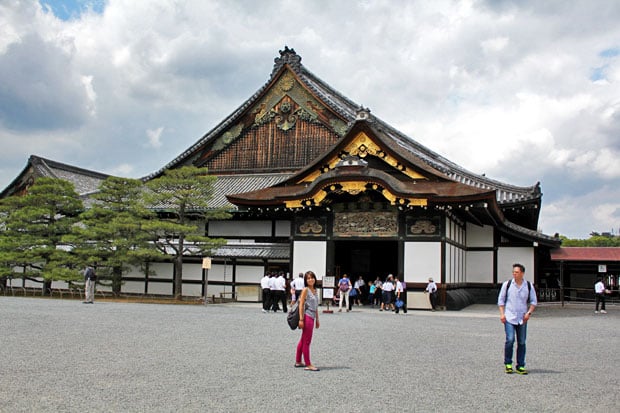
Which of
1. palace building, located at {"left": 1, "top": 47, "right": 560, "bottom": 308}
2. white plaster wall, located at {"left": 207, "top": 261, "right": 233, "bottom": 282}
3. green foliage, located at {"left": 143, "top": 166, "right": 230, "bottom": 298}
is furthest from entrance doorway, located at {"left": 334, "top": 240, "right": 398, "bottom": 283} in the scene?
green foliage, located at {"left": 143, "top": 166, "right": 230, "bottom": 298}

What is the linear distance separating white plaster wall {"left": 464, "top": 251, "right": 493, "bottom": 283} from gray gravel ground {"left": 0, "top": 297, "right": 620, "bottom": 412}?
1267cm

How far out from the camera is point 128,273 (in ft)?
96.0

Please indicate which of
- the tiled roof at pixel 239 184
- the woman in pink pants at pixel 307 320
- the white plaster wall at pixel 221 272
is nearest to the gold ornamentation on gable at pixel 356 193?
the white plaster wall at pixel 221 272

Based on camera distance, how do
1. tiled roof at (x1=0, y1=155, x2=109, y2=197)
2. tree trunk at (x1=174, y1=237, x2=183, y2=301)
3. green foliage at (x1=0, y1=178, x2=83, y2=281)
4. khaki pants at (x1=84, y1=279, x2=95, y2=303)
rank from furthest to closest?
1. tiled roof at (x1=0, y1=155, x2=109, y2=197)
2. green foliage at (x1=0, y1=178, x2=83, y2=281)
3. tree trunk at (x1=174, y1=237, x2=183, y2=301)
4. khaki pants at (x1=84, y1=279, x2=95, y2=303)

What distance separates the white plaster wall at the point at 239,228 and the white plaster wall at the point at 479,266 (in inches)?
369

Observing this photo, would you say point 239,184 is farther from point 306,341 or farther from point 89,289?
point 306,341

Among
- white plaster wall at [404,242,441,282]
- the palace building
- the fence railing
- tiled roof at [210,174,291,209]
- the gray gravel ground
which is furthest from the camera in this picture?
the fence railing

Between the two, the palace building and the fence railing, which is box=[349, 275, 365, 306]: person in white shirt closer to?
the palace building

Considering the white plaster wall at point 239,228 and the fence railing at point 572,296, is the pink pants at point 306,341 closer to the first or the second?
the white plaster wall at point 239,228

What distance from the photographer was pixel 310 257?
25266 mm

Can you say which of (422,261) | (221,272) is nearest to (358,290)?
(422,261)

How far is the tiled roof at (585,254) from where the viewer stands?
1211 inches

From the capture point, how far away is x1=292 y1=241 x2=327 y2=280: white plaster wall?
82.3 ft

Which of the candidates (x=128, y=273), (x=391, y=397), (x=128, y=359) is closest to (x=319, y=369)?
(x=391, y=397)
